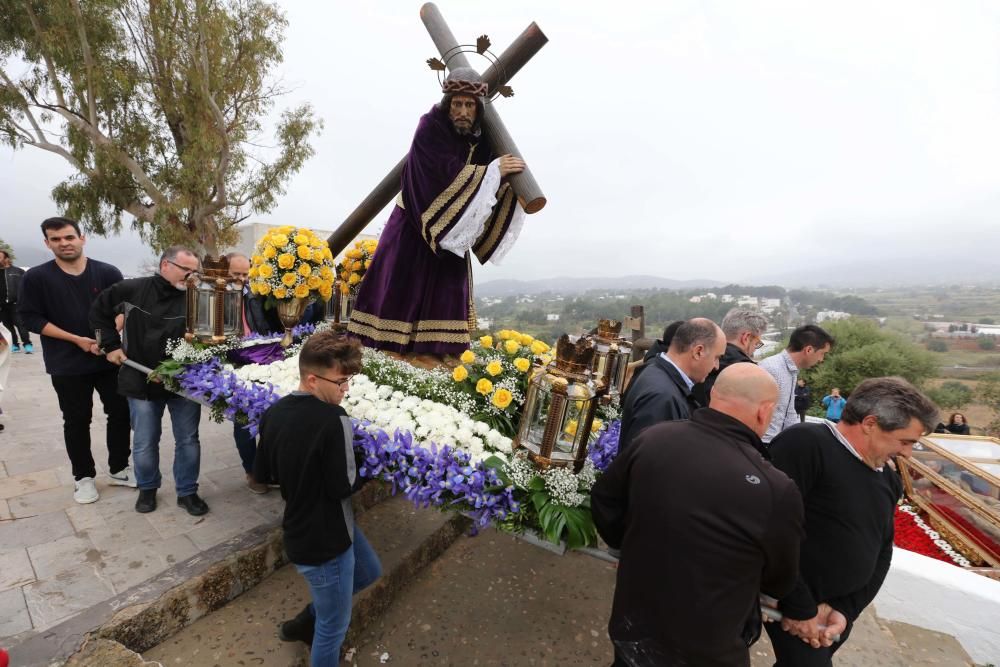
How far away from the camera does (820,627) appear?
6.86ft

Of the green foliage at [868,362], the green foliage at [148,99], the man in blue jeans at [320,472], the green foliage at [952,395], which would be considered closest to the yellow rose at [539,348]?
the man in blue jeans at [320,472]

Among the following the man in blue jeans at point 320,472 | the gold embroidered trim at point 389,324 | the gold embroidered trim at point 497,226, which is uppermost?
the gold embroidered trim at point 497,226

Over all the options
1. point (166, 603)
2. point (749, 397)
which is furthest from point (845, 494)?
point (166, 603)

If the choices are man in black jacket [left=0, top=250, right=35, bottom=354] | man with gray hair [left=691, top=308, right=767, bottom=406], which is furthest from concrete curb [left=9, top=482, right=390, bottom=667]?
man in black jacket [left=0, top=250, right=35, bottom=354]

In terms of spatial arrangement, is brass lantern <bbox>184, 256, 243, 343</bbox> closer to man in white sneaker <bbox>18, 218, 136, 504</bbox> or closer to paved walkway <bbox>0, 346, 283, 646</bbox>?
man in white sneaker <bbox>18, 218, 136, 504</bbox>

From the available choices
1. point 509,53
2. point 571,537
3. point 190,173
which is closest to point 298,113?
point 190,173

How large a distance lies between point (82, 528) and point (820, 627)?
447 centimetres

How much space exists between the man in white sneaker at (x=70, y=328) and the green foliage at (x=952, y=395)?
35.1m

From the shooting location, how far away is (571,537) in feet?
7.43

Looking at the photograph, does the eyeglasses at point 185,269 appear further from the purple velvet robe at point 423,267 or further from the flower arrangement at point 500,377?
the flower arrangement at point 500,377

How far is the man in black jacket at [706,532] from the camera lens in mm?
1654

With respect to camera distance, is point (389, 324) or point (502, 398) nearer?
point (502, 398)

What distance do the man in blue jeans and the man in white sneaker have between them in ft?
7.99

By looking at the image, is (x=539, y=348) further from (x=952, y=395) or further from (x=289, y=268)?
(x=952, y=395)
